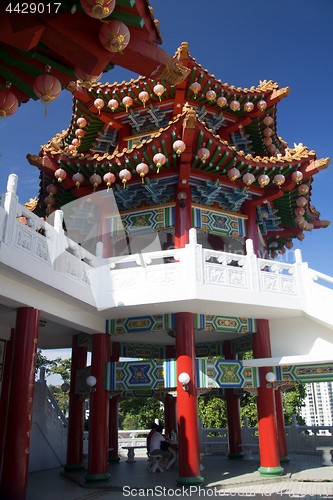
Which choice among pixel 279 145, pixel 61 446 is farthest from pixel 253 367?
pixel 279 145

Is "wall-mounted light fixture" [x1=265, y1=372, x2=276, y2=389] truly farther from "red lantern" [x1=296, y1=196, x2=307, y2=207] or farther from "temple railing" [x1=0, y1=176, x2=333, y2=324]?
"red lantern" [x1=296, y1=196, x2=307, y2=207]

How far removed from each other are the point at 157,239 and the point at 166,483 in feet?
23.7

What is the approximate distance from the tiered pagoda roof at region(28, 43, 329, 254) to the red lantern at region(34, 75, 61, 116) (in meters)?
5.12

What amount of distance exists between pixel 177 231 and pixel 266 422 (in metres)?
5.01

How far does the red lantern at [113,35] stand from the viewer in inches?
159

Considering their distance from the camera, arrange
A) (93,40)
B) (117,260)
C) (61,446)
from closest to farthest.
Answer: (93,40) → (117,260) → (61,446)

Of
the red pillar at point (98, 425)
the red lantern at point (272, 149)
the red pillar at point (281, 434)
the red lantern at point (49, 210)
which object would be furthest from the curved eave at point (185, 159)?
the red pillar at point (281, 434)

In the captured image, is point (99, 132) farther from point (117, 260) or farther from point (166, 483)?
point (166, 483)

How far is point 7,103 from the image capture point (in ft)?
14.7

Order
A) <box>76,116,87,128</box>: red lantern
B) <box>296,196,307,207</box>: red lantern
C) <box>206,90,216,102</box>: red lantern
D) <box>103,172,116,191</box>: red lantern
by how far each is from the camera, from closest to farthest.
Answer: <box>103,172,116,191</box>: red lantern < <box>296,196,307,207</box>: red lantern < <box>206,90,216,102</box>: red lantern < <box>76,116,87,128</box>: red lantern

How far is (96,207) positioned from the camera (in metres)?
11.7

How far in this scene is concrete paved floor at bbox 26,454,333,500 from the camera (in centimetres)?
800

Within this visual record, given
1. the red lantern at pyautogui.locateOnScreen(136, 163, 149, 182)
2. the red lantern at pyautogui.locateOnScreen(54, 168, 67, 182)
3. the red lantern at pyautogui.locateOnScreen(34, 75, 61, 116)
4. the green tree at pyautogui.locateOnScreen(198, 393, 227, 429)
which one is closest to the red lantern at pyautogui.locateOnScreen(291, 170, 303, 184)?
the red lantern at pyautogui.locateOnScreen(136, 163, 149, 182)

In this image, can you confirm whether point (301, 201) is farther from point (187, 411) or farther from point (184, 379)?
point (187, 411)
